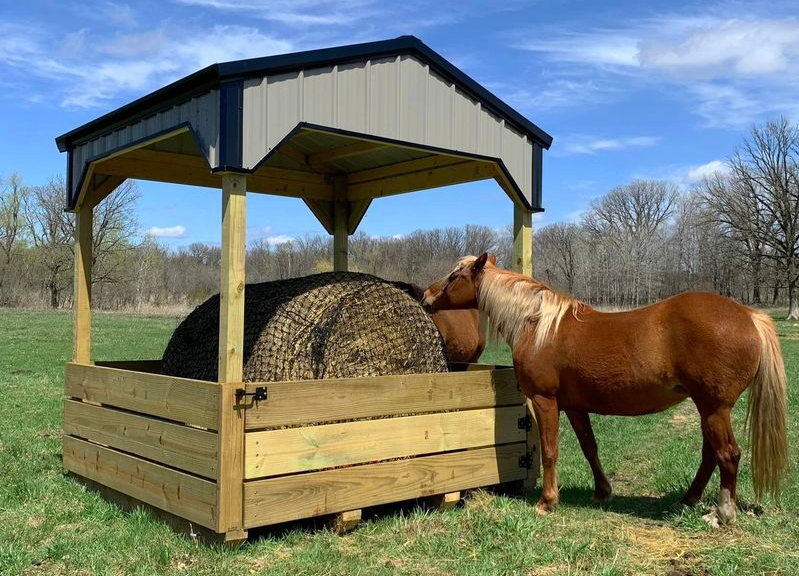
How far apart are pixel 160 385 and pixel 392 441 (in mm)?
1554

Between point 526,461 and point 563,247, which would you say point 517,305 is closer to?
point 526,461

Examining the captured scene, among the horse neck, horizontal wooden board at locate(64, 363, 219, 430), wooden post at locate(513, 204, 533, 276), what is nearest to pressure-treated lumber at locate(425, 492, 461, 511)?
the horse neck

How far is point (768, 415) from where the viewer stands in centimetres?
448

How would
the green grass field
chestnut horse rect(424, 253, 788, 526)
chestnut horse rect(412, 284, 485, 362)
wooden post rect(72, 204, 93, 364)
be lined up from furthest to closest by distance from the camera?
chestnut horse rect(412, 284, 485, 362)
wooden post rect(72, 204, 93, 364)
chestnut horse rect(424, 253, 788, 526)
the green grass field

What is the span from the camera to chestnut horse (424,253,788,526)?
4363 millimetres

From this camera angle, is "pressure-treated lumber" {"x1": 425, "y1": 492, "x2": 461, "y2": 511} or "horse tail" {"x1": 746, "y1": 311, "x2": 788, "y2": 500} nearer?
"horse tail" {"x1": 746, "y1": 311, "x2": 788, "y2": 500}

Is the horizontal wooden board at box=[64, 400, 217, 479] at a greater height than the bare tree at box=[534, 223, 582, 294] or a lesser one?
lesser

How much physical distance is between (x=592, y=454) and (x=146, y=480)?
3.15 metres

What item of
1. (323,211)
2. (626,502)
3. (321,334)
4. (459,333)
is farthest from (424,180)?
(626,502)

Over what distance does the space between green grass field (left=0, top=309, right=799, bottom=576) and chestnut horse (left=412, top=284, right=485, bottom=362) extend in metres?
1.52

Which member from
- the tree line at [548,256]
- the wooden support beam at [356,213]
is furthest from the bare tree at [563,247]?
the wooden support beam at [356,213]

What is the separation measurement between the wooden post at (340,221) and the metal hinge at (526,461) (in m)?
2.86

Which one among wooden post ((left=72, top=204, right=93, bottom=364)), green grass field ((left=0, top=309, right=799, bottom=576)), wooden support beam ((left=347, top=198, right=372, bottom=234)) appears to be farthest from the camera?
wooden support beam ((left=347, top=198, right=372, bottom=234))

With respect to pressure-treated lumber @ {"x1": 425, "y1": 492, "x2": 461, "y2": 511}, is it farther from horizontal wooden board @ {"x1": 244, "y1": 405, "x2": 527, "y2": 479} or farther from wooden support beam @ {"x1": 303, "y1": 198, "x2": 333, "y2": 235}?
wooden support beam @ {"x1": 303, "y1": 198, "x2": 333, "y2": 235}
